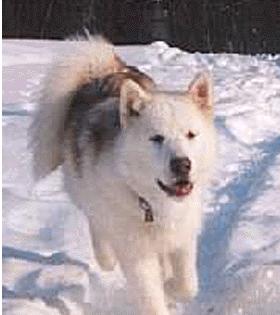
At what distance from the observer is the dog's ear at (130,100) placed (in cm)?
430

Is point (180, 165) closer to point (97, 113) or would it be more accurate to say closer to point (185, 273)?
point (185, 273)

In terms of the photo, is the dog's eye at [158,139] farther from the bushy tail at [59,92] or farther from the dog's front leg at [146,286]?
the bushy tail at [59,92]

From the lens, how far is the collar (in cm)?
429

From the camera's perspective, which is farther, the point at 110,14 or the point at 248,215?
the point at 110,14

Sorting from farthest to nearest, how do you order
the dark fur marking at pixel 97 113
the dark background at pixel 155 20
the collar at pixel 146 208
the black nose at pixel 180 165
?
1. the dark background at pixel 155 20
2. the dark fur marking at pixel 97 113
3. the collar at pixel 146 208
4. the black nose at pixel 180 165

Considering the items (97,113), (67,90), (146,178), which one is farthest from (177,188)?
(67,90)

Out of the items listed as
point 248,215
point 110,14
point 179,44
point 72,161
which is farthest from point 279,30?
point 72,161

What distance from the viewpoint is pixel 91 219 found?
4719 millimetres

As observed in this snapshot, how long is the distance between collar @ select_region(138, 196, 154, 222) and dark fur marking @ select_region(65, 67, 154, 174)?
0.91ft

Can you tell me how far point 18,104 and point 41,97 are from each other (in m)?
3.81

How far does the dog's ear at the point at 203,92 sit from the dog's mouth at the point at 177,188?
415 mm

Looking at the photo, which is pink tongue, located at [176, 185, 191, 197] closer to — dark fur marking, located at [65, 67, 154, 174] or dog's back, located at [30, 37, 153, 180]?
dark fur marking, located at [65, 67, 154, 174]

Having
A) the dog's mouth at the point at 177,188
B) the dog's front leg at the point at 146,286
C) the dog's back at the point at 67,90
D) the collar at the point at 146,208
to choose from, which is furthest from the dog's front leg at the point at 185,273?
the dog's back at the point at 67,90

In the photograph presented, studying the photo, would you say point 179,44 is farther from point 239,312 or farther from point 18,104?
point 239,312
